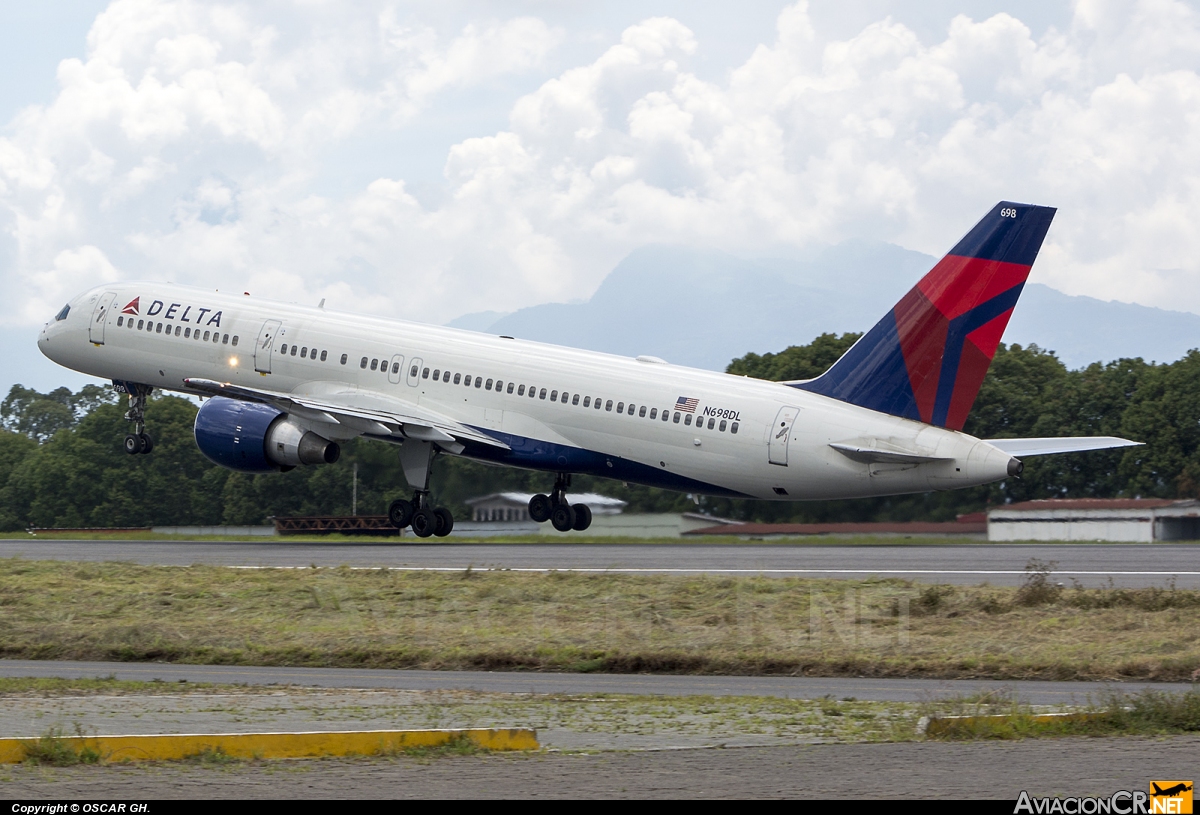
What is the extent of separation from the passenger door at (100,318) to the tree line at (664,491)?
29.4 ft

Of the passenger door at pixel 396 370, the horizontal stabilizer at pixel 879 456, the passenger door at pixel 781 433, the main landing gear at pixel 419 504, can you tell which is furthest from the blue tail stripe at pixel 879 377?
the passenger door at pixel 396 370

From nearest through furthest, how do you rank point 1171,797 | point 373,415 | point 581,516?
1. point 1171,797
2. point 373,415
3. point 581,516

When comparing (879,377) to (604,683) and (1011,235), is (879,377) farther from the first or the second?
(604,683)

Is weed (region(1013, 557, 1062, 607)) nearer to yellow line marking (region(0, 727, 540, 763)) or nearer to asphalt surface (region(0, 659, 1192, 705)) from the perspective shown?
asphalt surface (region(0, 659, 1192, 705))

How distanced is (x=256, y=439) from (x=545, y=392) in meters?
8.77

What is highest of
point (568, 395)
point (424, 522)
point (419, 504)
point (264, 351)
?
point (264, 351)

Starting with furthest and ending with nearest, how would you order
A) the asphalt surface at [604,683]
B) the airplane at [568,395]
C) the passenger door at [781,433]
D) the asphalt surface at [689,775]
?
the passenger door at [781,433] < the airplane at [568,395] < the asphalt surface at [604,683] < the asphalt surface at [689,775]

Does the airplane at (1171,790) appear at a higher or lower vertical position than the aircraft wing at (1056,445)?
lower

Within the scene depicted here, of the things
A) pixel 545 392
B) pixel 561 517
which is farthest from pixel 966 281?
pixel 561 517

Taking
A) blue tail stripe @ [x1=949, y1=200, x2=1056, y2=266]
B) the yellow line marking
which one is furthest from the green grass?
blue tail stripe @ [x1=949, y1=200, x2=1056, y2=266]

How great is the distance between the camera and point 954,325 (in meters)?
36.3

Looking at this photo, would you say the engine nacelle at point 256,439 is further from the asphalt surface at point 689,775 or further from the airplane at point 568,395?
the asphalt surface at point 689,775

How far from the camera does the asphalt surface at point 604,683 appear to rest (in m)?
18.2

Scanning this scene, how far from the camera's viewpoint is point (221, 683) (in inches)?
766
